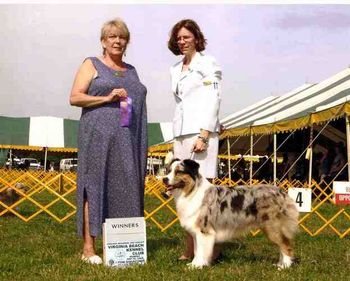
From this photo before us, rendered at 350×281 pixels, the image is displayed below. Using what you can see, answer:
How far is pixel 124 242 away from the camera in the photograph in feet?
15.3

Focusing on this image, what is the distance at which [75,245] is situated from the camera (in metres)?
6.04

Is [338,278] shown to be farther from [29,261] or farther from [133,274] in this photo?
[29,261]

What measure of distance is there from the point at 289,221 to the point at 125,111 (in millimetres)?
1845

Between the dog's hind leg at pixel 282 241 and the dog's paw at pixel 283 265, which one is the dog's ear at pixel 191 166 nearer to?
the dog's hind leg at pixel 282 241

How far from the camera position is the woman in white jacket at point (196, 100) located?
494 cm

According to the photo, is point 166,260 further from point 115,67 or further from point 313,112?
point 313,112

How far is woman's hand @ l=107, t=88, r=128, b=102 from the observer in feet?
15.3

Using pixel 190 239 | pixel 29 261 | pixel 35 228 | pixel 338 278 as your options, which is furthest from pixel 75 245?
pixel 338 278

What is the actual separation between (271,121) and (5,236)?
936cm

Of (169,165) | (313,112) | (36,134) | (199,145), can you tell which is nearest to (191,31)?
(199,145)

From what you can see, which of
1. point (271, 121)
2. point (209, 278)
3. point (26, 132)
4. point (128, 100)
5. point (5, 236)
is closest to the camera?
point (209, 278)

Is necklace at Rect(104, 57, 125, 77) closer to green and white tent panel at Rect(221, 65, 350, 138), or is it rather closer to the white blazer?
the white blazer

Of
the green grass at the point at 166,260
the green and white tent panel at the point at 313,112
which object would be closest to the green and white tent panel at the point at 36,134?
the green and white tent panel at the point at 313,112

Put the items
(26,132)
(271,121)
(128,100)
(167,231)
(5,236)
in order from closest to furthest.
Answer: (128,100), (5,236), (167,231), (271,121), (26,132)
